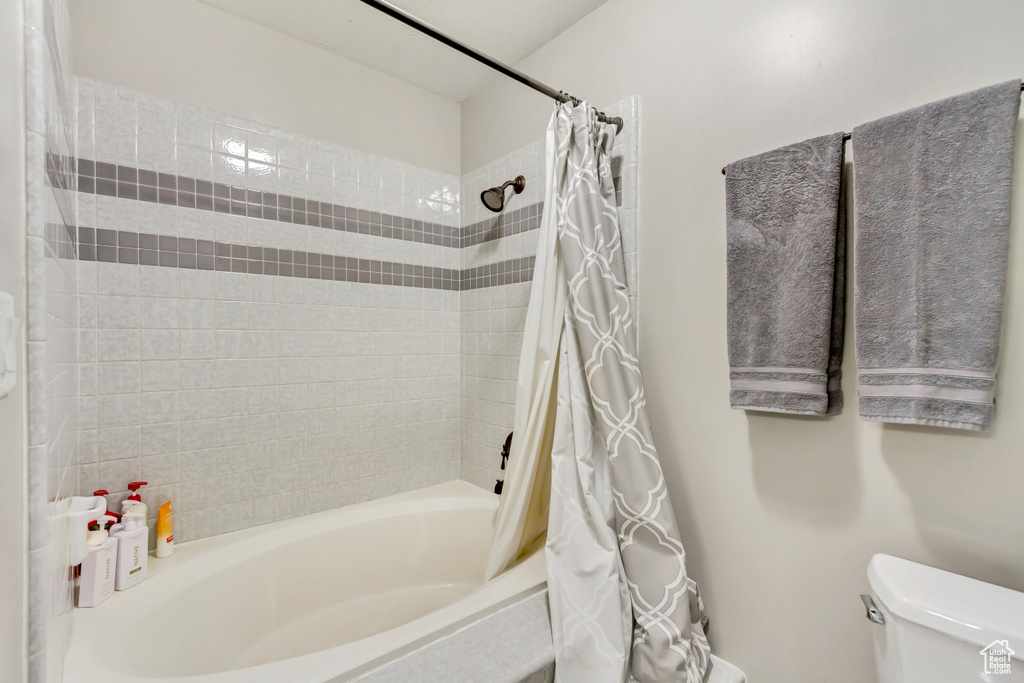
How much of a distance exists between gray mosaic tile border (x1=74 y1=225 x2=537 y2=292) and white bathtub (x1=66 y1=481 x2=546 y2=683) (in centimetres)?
93

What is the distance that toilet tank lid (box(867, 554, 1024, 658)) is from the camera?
708 mm

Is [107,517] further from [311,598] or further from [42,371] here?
[42,371]

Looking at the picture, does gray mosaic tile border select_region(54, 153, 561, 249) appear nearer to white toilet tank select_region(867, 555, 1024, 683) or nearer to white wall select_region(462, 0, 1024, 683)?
white wall select_region(462, 0, 1024, 683)

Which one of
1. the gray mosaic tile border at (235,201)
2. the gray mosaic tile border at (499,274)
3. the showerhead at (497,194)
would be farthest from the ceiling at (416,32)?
the gray mosaic tile border at (499,274)

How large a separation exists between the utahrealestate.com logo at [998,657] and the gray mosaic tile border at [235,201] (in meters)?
1.94

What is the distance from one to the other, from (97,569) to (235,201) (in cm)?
118

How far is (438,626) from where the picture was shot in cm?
107

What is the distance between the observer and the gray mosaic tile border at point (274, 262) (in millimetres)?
1358

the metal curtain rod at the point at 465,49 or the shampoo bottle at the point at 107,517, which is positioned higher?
the metal curtain rod at the point at 465,49

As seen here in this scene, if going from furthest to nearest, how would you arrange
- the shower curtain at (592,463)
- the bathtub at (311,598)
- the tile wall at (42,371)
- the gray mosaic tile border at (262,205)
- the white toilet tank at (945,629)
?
the gray mosaic tile border at (262,205) → the shower curtain at (592,463) → the bathtub at (311,598) → the white toilet tank at (945,629) → the tile wall at (42,371)

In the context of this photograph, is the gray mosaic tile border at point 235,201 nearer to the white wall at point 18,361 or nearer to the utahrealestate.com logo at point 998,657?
the white wall at point 18,361

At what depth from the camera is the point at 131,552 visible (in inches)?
49.1

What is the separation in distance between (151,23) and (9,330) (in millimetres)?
1533

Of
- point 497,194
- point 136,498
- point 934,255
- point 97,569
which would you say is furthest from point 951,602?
point 136,498
